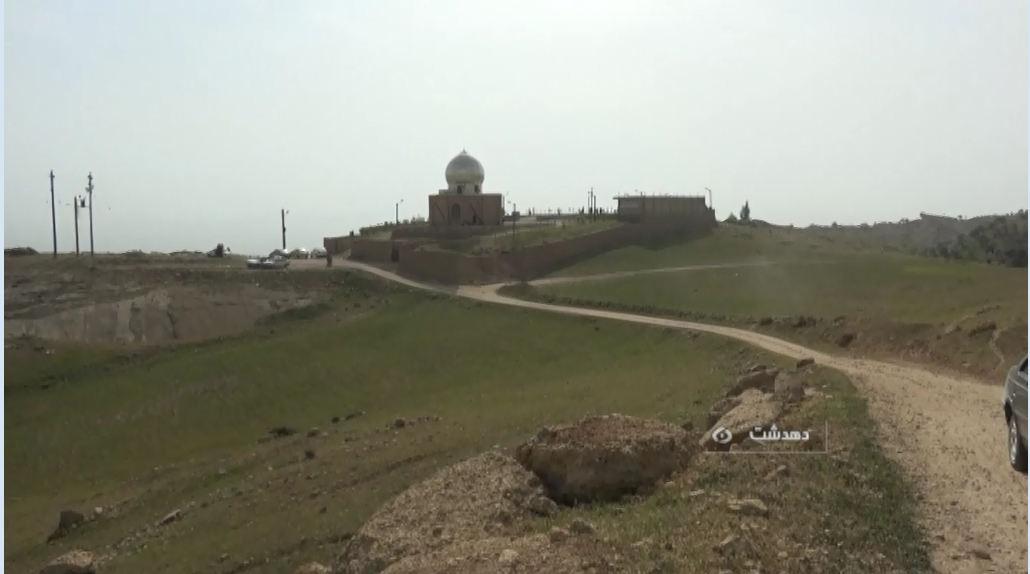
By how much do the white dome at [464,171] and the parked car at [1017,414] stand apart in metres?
61.3

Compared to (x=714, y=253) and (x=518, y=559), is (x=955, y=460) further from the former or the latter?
(x=714, y=253)

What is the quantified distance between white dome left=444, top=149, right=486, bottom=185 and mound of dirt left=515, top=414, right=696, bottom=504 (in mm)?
60150

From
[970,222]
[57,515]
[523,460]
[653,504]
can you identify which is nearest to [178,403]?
[57,515]

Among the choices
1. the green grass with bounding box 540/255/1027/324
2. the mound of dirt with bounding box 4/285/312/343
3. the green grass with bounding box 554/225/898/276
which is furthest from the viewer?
the green grass with bounding box 554/225/898/276

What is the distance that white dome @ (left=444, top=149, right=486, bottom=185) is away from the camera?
7219 cm

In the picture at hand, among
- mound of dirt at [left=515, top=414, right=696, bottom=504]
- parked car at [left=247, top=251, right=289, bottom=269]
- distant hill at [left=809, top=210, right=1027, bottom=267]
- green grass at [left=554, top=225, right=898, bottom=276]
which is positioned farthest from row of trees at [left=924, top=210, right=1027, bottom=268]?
mound of dirt at [left=515, top=414, right=696, bottom=504]

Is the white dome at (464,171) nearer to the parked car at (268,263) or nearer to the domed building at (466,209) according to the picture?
the domed building at (466,209)

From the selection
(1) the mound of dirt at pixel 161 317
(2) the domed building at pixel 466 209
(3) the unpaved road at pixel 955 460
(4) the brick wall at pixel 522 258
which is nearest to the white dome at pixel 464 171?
(2) the domed building at pixel 466 209

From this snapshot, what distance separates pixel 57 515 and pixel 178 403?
10604 mm

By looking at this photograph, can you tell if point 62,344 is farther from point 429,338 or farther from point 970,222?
point 970,222

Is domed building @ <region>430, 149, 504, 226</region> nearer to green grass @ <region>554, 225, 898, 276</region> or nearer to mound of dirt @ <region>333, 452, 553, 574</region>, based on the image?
green grass @ <region>554, 225, 898, 276</region>

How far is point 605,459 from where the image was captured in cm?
1214

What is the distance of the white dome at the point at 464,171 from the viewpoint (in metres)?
72.2

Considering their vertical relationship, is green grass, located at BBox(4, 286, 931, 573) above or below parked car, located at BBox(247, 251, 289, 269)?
below
